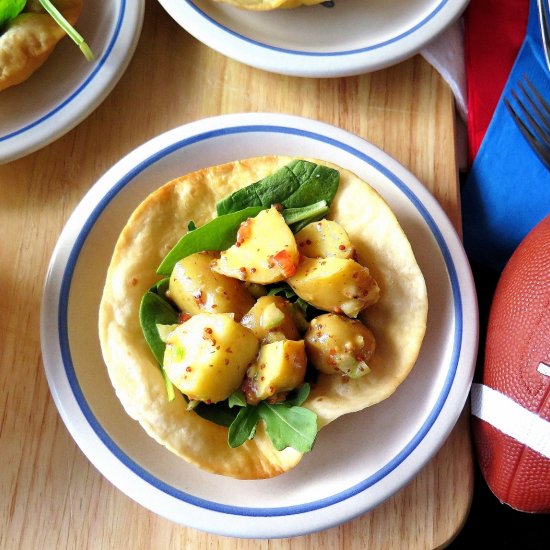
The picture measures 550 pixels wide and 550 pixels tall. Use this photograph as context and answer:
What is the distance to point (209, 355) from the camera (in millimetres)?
1247

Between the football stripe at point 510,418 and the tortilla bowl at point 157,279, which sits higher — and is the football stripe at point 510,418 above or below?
below

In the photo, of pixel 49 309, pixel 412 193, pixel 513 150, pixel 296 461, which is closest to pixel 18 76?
pixel 49 309

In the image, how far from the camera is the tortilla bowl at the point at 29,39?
4.90 feet

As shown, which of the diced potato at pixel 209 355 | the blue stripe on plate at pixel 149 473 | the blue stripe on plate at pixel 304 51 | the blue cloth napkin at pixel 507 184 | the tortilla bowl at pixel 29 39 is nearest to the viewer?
the diced potato at pixel 209 355

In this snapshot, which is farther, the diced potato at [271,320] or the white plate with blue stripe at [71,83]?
the white plate with blue stripe at [71,83]

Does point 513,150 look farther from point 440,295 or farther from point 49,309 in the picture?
point 49,309

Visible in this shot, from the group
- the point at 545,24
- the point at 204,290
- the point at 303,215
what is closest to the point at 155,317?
the point at 204,290

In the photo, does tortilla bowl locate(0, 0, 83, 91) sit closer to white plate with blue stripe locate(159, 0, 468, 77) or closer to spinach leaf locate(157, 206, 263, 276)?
white plate with blue stripe locate(159, 0, 468, 77)

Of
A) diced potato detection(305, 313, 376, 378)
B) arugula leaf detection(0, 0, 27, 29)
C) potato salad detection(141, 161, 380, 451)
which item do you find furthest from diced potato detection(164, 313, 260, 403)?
arugula leaf detection(0, 0, 27, 29)

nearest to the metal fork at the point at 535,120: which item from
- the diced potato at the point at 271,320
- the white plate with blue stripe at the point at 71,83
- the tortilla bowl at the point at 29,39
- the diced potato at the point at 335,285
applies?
the diced potato at the point at 335,285

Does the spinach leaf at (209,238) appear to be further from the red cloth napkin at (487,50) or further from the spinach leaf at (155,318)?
the red cloth napkin at (487,50)

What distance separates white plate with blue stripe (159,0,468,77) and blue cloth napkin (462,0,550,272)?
24 cm

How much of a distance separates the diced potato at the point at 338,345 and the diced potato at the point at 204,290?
0.47 ft

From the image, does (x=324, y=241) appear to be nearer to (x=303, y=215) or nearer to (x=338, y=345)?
(x=303, y=215)
